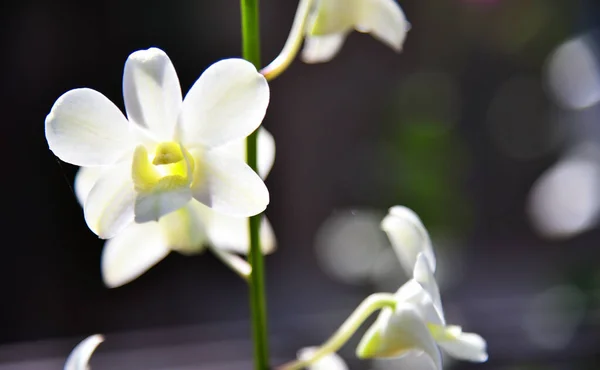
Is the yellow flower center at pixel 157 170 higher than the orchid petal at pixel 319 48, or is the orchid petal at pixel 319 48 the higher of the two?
the orchid petal at pixel 319 48

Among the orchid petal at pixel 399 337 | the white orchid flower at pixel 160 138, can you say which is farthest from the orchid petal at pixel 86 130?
the orchid petal at pixel 399 337

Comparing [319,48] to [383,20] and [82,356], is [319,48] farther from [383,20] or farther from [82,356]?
[82,356]

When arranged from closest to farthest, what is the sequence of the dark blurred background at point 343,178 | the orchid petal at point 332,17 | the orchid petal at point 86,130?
the orchid petal at point 86,130, the orchid petal at point 332,17, the dark blurred background at point 343,178

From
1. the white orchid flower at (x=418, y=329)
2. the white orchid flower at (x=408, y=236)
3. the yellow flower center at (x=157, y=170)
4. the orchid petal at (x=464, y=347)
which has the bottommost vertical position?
the orchid petal at (x=464, y=347)

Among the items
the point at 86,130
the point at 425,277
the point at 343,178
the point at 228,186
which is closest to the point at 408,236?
the point at 425,277

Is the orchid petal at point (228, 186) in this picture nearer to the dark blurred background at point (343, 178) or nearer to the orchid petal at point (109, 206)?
the orchid petal at point (109, 206)

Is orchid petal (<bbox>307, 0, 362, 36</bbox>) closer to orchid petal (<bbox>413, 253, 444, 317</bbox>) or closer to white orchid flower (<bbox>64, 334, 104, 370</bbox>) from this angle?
orchid petal (<bbox>413, 253, 444, 317</bbox>)

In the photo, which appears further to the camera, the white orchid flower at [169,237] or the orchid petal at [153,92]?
the white orchid flower at [169,237]

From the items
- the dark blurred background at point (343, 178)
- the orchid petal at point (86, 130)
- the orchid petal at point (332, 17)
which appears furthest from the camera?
the dark blurred background at point (343, 178)
